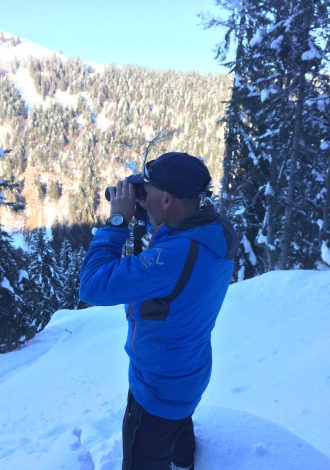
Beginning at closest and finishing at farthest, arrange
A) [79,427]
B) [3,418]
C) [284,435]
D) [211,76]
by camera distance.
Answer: [284,435], [79,427], [3,418], [211,76]

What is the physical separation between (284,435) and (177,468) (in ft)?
3.07

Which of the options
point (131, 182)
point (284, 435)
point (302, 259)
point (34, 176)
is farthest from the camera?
point (34, 176)

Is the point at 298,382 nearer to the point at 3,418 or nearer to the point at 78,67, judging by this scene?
the point at 3,418

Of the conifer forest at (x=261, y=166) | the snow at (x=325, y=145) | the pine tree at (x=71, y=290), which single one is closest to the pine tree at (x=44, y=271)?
the conifer forest at (x=261, y=166)

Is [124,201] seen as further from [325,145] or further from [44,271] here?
[44,271]

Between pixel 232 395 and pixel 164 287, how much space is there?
2.88 meters

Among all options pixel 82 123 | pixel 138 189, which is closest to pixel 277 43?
pixel 138 189

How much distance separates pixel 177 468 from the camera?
8.43 ft

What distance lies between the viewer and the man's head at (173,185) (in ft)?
5.78

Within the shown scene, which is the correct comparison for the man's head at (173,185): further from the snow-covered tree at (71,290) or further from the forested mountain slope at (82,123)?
the forested mountain slope at (82,123)

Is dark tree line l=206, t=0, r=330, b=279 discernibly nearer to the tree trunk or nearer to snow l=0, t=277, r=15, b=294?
the tree trunk

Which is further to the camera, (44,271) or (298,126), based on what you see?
(44,271)

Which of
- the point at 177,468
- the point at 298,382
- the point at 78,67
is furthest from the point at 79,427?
the point at 78,67

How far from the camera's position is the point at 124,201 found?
6.03 ft
